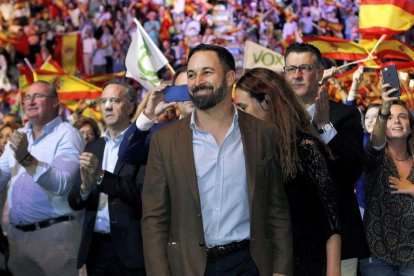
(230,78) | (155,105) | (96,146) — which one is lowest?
(96,146)

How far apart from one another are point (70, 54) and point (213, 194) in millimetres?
15880

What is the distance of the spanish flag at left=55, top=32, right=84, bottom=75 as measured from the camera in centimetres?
2012

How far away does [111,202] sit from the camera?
268 inches

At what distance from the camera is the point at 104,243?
688cm

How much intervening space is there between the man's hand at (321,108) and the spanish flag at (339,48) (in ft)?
17.4

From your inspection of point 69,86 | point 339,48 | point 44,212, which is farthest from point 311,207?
point 69,86

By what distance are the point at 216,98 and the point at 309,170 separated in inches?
24.6

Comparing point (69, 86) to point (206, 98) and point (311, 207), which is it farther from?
point (206, 98)

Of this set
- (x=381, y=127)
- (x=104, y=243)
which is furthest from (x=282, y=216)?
(x=104, y=243)

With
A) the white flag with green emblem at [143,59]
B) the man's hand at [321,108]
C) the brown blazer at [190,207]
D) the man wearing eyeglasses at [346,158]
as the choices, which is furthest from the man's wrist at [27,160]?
the white flag with green emblem at [143,59]

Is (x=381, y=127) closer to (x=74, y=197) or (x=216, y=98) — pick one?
(x=216, y=98)

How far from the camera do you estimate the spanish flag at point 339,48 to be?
10875 mm

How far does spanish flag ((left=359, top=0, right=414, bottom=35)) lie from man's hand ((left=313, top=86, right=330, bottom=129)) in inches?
204

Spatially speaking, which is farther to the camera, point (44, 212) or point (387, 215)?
point (44, 212)
